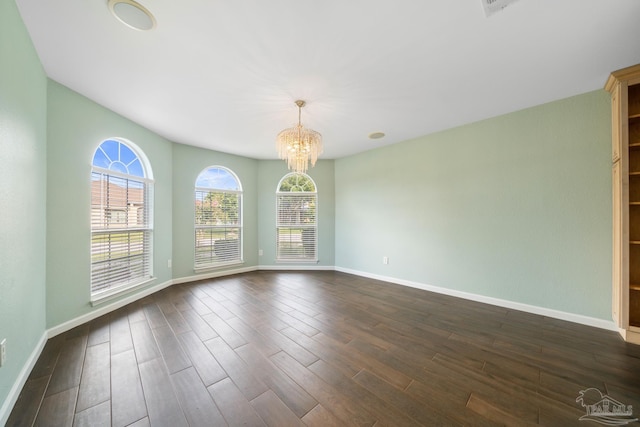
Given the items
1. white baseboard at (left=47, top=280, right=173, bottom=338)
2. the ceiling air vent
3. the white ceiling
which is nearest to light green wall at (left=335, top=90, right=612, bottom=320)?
the white ceiling

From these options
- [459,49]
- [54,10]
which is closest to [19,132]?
[54,10]

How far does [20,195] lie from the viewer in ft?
5.20

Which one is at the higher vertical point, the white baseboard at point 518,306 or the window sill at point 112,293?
the window sill at point 112,293

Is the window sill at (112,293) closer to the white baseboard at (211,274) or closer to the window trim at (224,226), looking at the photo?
the white baseboard at (211,274)

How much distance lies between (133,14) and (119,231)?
262 centimetres

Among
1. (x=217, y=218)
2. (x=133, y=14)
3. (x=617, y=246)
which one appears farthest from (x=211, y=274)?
(x=617, y=246)

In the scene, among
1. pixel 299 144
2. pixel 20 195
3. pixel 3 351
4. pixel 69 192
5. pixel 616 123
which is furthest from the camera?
pixel 299 144

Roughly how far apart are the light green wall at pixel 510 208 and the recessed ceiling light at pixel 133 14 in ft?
11.8

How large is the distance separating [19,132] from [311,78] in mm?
2235

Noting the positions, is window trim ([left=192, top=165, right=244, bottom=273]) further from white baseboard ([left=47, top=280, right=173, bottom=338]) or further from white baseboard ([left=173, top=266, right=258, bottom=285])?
white baseboard ([left=47, top=280, right=173, bottom=338])

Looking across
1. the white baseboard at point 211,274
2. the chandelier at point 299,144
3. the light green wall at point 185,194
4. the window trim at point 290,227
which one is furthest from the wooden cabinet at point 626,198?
the light green wall at point 185,194

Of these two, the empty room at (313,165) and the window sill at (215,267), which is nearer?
the empty room at (313,165)

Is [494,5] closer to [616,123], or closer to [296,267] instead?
[616,123]

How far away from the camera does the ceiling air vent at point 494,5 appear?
1.35m
